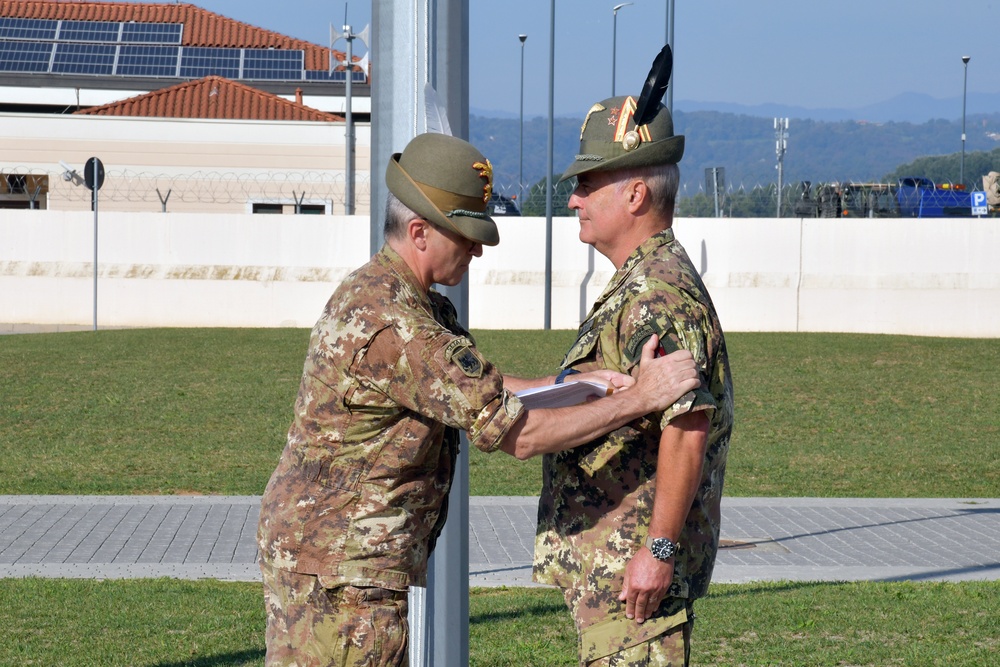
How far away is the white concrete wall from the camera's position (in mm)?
25500

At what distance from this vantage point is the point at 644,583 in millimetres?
2941

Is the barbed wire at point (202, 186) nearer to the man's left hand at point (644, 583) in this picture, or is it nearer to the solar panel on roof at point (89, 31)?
the solar panel on roof at point (89, 31)

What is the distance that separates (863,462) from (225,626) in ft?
27.0

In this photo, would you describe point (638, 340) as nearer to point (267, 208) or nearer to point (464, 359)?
point (464, 359)

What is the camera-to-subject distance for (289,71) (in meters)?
49.8

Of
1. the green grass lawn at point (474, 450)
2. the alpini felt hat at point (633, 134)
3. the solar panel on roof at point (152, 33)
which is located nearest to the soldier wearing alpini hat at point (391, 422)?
the alpini felt hat at point (633, 134)

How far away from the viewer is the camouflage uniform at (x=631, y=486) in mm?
3006

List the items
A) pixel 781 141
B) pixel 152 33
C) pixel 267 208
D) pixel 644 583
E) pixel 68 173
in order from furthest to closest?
pixel 152 33
pixel 267 208
pixel 68 173
pixel 781 141
pixel 644 583

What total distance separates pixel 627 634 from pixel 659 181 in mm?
1185

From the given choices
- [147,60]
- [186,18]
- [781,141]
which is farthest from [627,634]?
[186,18]

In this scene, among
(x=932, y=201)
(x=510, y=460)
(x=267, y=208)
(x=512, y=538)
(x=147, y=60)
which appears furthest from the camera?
(x=147, y=60)

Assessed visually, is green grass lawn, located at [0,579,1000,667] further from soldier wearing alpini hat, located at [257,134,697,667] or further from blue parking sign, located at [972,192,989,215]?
blue parking sign, located at [972,192,989,215]

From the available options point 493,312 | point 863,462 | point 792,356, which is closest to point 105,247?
Result: point 493,312

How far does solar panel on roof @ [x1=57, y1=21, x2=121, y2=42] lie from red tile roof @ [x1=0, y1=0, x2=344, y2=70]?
32.4 inches
